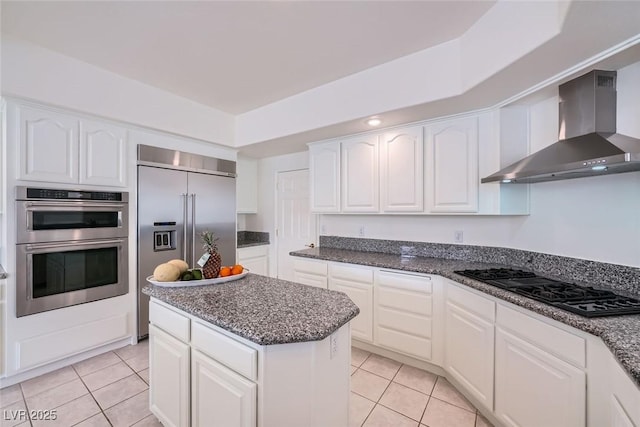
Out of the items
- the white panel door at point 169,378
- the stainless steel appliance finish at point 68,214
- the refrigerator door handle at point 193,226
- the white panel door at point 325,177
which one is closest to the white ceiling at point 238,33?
the white panel door at point 325,177

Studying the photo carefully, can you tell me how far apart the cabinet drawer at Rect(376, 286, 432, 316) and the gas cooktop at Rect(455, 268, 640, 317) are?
0.46 metres

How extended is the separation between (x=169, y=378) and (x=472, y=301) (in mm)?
1960

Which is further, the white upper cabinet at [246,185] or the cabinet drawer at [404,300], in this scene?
the white upper cabinet at [246,185]

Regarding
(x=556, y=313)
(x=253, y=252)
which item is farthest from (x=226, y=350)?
(x=253, y=252)

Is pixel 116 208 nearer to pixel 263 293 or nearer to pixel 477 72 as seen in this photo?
pixel 263 293

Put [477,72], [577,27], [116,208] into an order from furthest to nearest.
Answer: [116,208], [477,72], [577,27]

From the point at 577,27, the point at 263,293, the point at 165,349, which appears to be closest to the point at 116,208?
the point at 165,349

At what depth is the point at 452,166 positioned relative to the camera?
2.44m

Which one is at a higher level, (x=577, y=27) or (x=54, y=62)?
(x=54, y=62)

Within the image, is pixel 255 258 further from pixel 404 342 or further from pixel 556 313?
pixel 556 313

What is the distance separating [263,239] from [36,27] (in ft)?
10.6

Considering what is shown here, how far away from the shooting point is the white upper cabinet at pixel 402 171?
8.57 ft

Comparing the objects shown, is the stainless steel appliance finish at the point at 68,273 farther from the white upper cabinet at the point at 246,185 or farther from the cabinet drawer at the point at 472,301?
the cabinet drawer at the point at 472,301

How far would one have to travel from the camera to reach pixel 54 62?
2219mm
